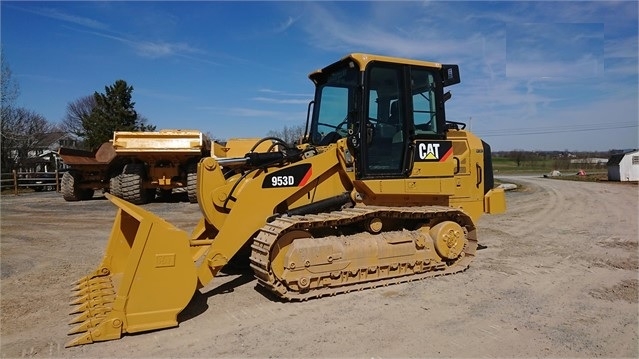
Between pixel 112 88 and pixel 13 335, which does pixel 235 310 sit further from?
pixel 112 88

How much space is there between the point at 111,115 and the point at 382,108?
36.9m

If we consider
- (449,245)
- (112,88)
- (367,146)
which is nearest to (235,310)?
(367,146)

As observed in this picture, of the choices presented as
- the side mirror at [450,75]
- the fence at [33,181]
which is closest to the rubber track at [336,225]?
the side mirror at [450,75]

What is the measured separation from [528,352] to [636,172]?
32.3 m

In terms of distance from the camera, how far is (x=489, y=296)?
5699 millimetres

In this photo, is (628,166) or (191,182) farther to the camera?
(628,166)

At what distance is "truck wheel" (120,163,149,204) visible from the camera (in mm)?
15906

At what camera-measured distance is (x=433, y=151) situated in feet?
22.7

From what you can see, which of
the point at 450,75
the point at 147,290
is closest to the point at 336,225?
the point at 147,290

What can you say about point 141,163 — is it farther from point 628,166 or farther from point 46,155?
point 46,155

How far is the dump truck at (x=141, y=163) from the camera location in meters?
16.0

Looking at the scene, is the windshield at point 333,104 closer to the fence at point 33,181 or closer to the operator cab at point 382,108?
the operator cab at point 382,108

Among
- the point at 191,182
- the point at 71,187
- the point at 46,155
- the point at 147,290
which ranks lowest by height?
the point at 147,290

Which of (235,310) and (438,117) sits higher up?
(438,117)
